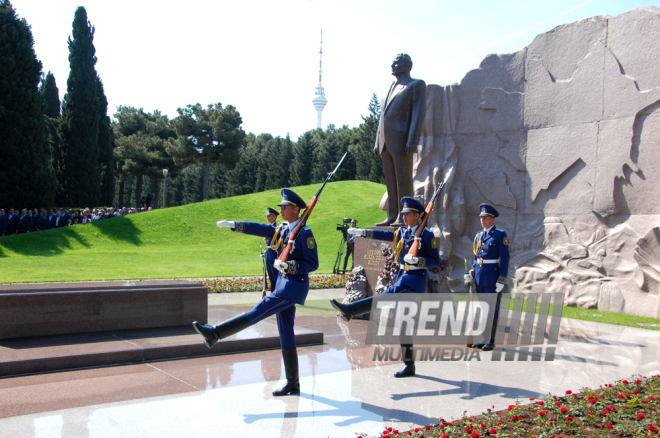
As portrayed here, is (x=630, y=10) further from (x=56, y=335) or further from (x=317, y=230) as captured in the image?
(x=317, y=230)

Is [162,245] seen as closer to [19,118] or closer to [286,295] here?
[19,118]

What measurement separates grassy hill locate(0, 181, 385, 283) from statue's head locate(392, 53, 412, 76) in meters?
9.11

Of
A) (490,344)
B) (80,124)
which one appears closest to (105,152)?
(80,124)

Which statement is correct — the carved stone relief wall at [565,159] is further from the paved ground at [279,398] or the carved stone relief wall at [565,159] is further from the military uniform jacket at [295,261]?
the military uniform jacket at [295,261]

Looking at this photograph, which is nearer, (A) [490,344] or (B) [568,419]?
(B) [568,419]

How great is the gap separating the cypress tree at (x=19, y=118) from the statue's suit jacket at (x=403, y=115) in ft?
72.4

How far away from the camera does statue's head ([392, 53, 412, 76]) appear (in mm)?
9406

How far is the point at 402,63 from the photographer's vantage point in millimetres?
9406

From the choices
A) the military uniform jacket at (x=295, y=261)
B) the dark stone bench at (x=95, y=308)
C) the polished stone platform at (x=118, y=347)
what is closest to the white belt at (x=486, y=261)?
the polished stone platform at (x=118, y=347)

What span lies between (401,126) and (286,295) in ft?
17.7

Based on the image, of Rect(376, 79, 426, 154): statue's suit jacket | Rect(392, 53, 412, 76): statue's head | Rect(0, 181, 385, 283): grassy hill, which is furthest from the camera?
Rect(0, 181, 385, 283): grassy hill

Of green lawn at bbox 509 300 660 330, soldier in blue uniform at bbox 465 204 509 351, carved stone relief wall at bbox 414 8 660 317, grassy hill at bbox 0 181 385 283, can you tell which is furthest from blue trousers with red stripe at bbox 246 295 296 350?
grassy hill at bbox 0 181 385 283

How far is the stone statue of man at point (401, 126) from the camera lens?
9.12m

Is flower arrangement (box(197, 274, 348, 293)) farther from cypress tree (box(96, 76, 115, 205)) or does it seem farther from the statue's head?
cypress tree (box(96, 76, 115, 205))
